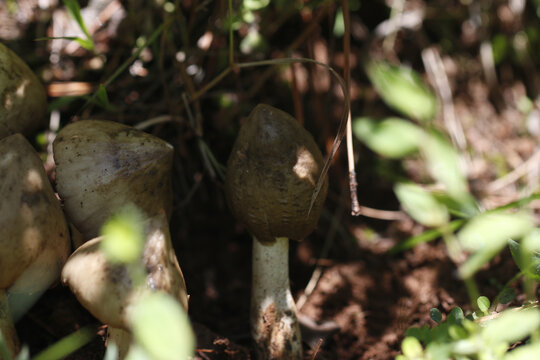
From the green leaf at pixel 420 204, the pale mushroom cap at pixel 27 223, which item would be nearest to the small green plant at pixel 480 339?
the green leaf at pixel 420 204

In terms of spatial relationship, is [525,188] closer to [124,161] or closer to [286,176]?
[286,176]

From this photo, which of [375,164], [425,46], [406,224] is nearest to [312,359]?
[406,224]

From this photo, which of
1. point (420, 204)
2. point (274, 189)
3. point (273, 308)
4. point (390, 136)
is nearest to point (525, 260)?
point (420, 204)

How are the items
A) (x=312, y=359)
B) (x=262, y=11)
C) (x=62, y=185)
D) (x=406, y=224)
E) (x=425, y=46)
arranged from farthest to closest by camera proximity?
1. (x=425, y=46)
2. (x=406, y=224)
3. (x=262, y=11)
4. (x=312, y=359)
5. (x=62, y=185)

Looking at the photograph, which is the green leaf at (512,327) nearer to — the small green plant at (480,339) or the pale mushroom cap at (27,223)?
the small green plant at (480,339)

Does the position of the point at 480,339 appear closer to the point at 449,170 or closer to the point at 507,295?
the point at 507,295

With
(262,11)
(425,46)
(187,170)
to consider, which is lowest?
(187,170)
